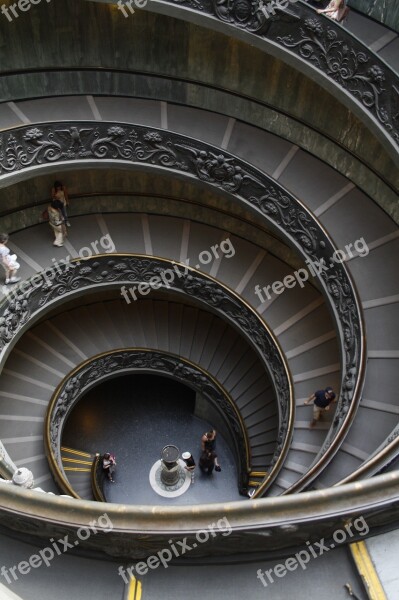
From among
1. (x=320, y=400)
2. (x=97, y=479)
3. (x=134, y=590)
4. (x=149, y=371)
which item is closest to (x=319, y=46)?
(x=320, y=400)

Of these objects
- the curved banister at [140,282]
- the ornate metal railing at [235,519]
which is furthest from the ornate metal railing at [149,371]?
the ornate metal railing at [235,519]

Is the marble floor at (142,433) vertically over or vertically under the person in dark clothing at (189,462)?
over

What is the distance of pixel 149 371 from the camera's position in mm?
16250

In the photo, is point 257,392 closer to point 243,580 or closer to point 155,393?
point 155,393

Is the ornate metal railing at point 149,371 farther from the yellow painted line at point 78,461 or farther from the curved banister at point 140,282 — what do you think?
the yellow painted line at point 78,461

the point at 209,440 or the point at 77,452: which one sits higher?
the point at 77,452

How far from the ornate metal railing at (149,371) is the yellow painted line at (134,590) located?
9224mm

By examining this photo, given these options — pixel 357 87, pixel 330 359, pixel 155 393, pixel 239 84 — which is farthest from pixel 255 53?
pixel 155 393

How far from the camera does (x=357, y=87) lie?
984 centimetres

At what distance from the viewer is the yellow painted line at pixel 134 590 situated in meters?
4.64

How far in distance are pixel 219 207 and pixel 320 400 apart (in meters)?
→ 6.02

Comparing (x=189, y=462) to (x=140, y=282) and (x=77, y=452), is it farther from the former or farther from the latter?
(x=140, y=282)

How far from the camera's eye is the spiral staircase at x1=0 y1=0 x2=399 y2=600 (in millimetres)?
10031

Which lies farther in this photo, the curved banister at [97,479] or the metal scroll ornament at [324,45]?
the curved banister at [97,479]
